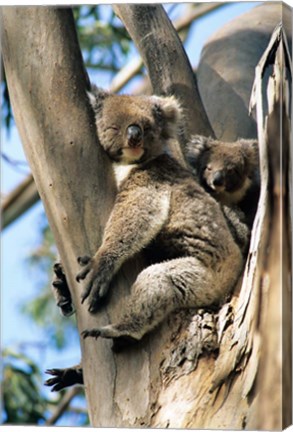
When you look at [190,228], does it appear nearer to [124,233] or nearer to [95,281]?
[124,233]

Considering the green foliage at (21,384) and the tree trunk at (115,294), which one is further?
the green foliage at (21,384)

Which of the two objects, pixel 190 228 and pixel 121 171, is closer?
pixel 190 228

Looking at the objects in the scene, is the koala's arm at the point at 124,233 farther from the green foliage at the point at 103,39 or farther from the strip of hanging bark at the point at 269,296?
the green foliage at the point at 103,39

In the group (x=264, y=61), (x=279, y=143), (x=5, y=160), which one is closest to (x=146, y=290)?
(x=279, y=143)

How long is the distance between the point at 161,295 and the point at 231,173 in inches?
43.0

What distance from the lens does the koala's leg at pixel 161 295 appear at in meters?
4.00

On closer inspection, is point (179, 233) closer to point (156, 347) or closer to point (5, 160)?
point (156, 347)

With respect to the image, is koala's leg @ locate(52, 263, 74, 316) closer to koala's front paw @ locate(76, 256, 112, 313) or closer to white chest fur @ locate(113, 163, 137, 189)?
koala's front paw @ locate(76, 256, 112, 313)

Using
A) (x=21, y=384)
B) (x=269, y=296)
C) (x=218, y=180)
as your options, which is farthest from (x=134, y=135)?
(x=21, y=384)

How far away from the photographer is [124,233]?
419 cm

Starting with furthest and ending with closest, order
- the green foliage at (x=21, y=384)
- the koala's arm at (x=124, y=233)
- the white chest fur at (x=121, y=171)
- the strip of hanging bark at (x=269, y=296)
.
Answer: the green foliage at (x=21, y=384) → the white chest fur at (x=121, y=171) → the koala's arm at (x=124, y=233) → the strip of hanging bark at (x=269, y=296)

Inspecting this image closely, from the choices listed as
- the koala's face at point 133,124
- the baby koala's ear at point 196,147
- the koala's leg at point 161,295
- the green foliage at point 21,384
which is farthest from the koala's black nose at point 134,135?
the green foliage at point 21,384

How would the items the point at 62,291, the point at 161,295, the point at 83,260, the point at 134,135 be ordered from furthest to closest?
1. the point at 134,135
2. the point at 62,291
3. the point at 83,260
4. the point at 161,295

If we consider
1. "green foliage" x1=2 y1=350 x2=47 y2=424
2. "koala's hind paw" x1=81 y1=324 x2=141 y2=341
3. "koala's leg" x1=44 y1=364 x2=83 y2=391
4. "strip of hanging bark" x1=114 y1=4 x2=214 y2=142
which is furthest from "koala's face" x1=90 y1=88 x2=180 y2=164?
"green foliage" x1=2 y1=350 x2=47 y2=424
